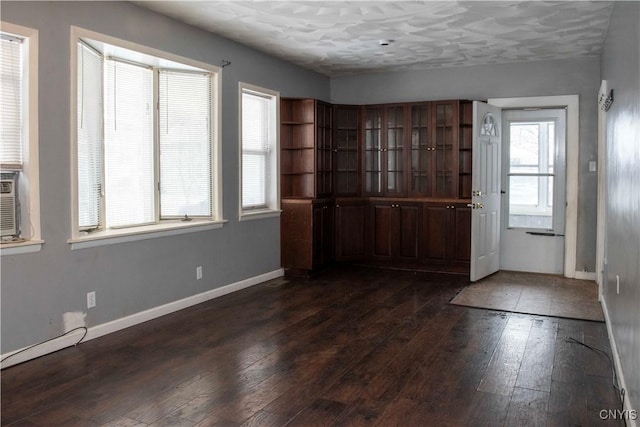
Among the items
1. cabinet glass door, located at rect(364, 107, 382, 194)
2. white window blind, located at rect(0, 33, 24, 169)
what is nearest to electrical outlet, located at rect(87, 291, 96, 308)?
white window blind, located at rect(0, 33, 24, 169)

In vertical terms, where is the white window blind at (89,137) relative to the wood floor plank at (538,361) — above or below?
above

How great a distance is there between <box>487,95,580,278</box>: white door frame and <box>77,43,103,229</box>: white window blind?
492cm

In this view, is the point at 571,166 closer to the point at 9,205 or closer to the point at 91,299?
the point at 91,299

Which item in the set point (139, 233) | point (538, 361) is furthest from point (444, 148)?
point (139, 233)

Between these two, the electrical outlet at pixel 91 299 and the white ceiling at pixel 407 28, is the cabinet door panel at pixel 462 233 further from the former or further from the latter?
the electrical outlet at pixel 91 299

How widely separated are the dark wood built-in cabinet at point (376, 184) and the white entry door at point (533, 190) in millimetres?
622

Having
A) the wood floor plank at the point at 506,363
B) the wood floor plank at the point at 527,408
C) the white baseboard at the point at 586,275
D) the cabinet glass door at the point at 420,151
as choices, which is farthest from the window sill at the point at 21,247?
the white baseboard at the point at 586,275

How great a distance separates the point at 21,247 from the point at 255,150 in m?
3.09

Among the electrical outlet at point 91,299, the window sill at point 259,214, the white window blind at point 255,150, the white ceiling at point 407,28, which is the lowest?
the electrical outlet at point 91,299

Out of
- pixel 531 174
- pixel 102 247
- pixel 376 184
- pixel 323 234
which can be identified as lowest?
pixel 323 234

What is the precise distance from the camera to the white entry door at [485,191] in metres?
6.02

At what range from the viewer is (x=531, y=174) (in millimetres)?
6746

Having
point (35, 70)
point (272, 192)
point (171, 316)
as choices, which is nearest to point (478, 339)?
point (171, 316)

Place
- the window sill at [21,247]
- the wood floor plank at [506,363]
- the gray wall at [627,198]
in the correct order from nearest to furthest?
the gray wall at [627,198] < the wood floor plank at [506,363] < the window sill at [21,247]
